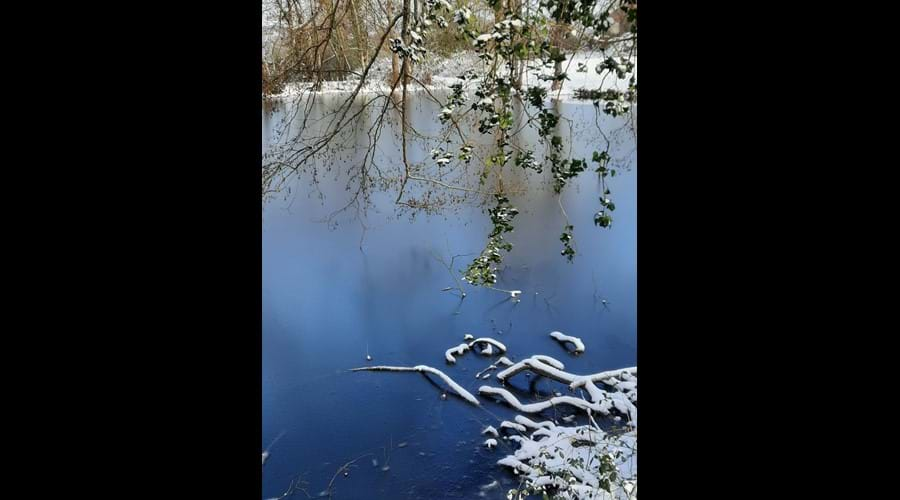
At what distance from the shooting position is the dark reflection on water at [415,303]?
2.73 m

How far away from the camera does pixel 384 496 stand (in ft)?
8.57

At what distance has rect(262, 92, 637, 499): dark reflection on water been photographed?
2734mm

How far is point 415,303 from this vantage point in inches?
113

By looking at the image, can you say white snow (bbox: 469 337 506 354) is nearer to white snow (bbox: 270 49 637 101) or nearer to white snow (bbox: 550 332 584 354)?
white snow (bbox: 550 332 584 354)

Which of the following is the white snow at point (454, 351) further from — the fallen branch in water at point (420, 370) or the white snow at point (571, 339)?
the white snow at point (571, 339)

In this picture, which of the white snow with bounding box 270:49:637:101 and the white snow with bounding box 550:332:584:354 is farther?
the white snow with bounding box 550:332:584:354

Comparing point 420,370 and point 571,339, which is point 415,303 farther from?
point 571,339

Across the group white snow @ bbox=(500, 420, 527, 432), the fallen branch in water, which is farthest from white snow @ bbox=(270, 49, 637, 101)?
white snow @ bbox=(500, 420, 527, 432)

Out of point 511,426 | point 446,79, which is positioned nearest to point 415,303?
point 511,426

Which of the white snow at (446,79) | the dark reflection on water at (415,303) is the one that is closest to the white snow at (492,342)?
the dark reflection on water at (415,303)
